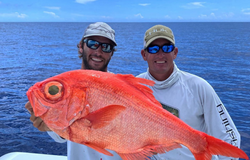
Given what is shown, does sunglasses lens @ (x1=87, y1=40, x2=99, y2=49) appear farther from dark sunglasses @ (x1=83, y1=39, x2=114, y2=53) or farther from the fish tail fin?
the fish tail fin

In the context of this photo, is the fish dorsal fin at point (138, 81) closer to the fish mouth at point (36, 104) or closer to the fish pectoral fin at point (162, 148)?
the fish pectoral fin at point (162, 148)

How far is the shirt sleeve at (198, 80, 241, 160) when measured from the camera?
11.4 ft

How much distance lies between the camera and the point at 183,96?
147 inches

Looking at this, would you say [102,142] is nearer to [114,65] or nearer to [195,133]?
[195,133]

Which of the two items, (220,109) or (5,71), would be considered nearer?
(220,109)

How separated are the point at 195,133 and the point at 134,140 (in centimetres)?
68

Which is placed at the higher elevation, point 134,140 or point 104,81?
point 104,81

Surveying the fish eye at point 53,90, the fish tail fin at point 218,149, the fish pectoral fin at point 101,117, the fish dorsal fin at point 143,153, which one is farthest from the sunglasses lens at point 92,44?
the fish tail fin at point 218,149

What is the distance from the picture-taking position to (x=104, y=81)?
224 centimetres

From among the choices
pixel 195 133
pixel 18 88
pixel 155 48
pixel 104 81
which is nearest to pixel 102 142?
pixel 104 81

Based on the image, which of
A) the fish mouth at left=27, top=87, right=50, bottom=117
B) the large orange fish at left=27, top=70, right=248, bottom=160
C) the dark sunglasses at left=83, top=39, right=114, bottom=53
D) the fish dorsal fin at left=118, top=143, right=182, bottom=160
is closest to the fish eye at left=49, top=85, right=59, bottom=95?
the large orange fish at left=27, top=70, right=248, bottom=160

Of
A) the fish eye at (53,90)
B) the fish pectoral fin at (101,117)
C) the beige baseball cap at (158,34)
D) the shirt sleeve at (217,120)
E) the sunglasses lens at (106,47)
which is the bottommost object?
the shirt sleeve at (217,120)

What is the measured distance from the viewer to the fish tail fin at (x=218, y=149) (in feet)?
7.07

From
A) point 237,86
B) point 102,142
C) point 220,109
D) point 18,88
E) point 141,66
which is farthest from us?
point 141,66
